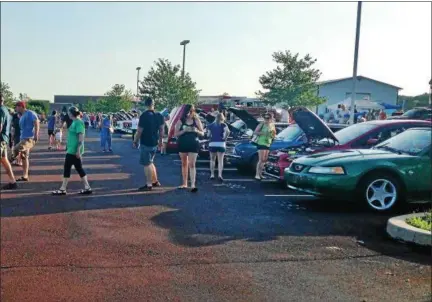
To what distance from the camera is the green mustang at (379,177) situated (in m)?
7.24

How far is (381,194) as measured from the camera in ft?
24.1

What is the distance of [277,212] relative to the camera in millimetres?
7188

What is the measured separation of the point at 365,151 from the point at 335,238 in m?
2.43

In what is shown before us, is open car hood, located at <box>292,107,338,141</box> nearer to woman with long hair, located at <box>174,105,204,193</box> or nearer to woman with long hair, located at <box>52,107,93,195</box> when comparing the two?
woman with long hair, located at <box>174,105,204,193</box>

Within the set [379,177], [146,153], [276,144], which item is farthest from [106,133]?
[379,177]

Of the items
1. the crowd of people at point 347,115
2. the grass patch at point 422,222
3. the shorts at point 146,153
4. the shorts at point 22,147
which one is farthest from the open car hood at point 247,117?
the shorts at point 22,147

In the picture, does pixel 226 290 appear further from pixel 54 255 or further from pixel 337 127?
pixel 337 127

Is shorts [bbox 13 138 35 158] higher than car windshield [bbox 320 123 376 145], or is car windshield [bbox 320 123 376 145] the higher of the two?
car windshield [bbox 320 123 376 145]

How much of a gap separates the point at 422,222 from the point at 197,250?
8.40ft

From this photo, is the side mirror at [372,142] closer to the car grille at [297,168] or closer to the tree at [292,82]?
the car grille at [297,168]

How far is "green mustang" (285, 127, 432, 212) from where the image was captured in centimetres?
724

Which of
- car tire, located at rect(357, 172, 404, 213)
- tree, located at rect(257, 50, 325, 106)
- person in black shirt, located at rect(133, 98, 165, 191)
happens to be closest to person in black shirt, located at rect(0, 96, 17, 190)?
person in black shirt, located at rect(133, 98, 165, 191)

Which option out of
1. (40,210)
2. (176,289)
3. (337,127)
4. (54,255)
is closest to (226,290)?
(176,289)

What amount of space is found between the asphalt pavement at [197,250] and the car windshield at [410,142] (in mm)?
883
